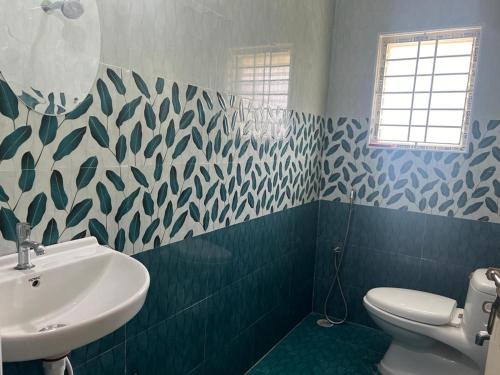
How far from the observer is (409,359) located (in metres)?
2.23

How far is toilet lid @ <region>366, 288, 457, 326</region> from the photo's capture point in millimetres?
2047

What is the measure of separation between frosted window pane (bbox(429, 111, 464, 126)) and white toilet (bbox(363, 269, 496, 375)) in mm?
1007

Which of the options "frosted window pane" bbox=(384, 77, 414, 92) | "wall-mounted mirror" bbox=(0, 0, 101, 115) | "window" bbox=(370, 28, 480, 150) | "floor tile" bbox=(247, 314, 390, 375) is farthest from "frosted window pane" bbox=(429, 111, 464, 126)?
"wall-mounted mirror" bbox=(0, 0, 101, 115)

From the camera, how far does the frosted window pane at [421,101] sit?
2623mm

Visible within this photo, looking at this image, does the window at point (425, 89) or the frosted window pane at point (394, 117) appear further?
the frosted window pane at point (394, 117)

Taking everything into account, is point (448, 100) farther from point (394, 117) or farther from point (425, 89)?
point (394, 117)

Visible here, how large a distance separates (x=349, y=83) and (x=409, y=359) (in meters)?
1.86

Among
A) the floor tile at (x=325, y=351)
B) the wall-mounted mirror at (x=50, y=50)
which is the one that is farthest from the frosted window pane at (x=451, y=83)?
the wall-mounted mirror at (x=50, y=50)

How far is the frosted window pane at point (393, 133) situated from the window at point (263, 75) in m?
0.88

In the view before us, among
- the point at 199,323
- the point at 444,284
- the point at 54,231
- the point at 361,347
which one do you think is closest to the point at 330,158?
the point at 444,284

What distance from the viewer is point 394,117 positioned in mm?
2740

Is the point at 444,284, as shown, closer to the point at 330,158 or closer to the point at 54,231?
the point at 330,158

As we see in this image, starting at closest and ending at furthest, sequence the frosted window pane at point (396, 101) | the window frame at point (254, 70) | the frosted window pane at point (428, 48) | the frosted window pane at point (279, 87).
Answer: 1. the window frame at point (254, 70)
2. the frosted window pane at point (279, 87)
3. the frosted window pane at point (428, 48)
4. the frosted window pane at point (396, 101)

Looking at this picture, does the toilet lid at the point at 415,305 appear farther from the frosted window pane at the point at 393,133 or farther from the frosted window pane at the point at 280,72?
the frosted window pane at the point at 280,72
